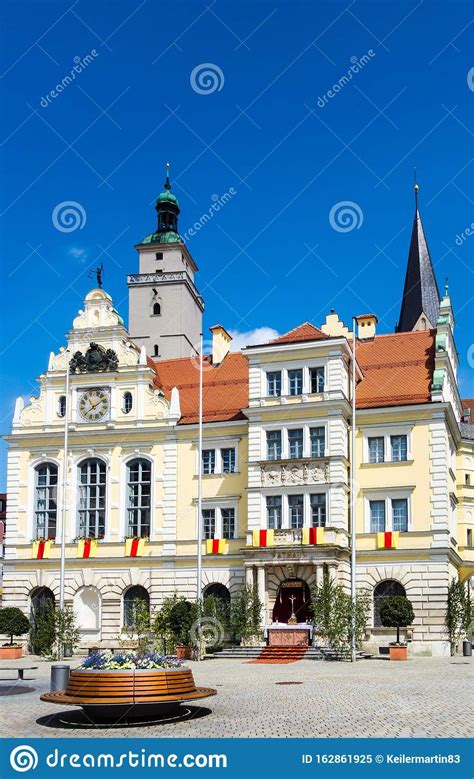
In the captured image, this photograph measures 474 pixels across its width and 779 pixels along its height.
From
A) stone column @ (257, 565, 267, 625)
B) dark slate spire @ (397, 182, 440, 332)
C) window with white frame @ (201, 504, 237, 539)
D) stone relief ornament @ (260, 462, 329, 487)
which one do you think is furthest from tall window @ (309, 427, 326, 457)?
dark slate spire @ (397, 182, 440, 332)

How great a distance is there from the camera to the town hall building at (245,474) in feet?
154

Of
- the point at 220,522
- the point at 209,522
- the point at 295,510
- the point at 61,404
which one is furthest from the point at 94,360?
the point at 295,510

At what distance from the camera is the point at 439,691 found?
84.0 ft

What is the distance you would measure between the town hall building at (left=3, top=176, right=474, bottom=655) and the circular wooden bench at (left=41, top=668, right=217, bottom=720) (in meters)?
27.3

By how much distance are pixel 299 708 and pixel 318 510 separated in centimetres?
2612

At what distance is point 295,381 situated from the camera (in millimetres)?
49188

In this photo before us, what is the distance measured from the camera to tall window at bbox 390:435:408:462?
1896 inches

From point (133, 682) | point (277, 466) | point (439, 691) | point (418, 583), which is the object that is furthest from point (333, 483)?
point (133, 682)

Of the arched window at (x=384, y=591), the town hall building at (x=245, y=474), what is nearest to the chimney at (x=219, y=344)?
the town hall building at (x=245, y=474)

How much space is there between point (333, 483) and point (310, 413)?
3690 millimetres

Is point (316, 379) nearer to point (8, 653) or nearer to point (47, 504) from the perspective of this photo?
point (47, 504)

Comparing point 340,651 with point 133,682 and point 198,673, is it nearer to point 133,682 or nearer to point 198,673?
point 198,673

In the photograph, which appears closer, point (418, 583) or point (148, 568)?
point (418, 583)

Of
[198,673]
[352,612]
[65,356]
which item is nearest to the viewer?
[198,673]
